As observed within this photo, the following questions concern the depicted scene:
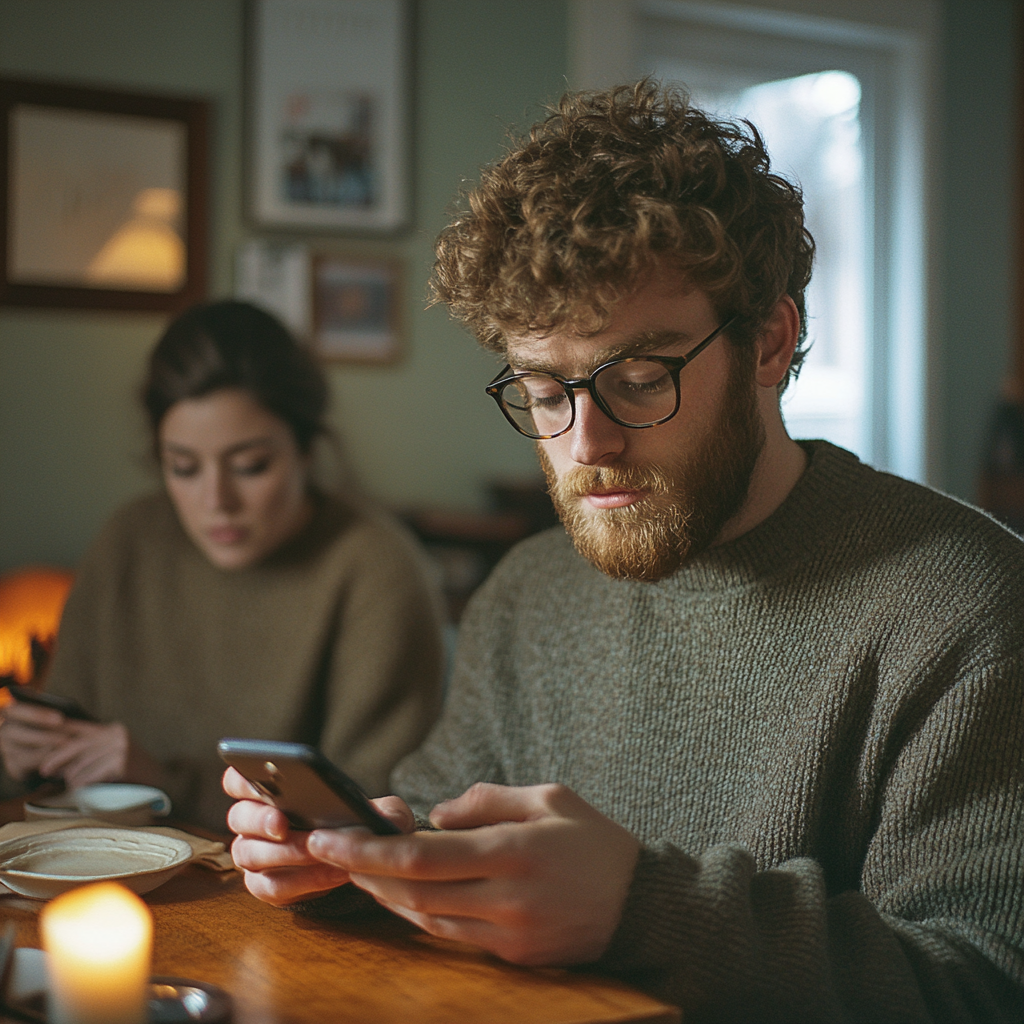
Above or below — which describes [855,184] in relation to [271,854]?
above

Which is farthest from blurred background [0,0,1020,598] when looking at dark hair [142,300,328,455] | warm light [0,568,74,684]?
dark hair [142,300,328,455]

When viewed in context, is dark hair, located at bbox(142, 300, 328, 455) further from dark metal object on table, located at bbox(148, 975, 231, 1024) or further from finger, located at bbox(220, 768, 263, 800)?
dark metal object on table, located at bbox(148, 975, 231, 1024)

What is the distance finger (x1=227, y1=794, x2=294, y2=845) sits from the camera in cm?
92

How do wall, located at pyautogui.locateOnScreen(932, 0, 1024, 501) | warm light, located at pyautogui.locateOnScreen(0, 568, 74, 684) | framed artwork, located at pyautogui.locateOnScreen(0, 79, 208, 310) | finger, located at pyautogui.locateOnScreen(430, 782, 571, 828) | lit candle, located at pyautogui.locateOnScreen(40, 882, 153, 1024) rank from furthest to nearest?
wall, located at pyautogui.locateOnScreen(932, 0, 1024, 501) < framed artwork, located at pyautogui.locateOnScreen(0, 79, 208, 310) < warm light, located at pyautogui.locateOnScreen(0, 568, 74, 684) < finger, located at pyautogui.locateOnScreen(430, 782, 571, 828) < lit candle, located at pyautogui.locateOnScreen(40, 882, 153, 1024)

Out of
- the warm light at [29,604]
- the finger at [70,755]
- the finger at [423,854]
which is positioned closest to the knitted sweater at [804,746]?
the finger at [423,854]

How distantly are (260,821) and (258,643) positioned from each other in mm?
1188

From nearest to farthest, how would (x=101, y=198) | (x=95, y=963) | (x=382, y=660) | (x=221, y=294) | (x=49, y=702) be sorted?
1. (x=95, y=963)
2. (x=49, y=702)
3. (x=382, y=660)
4. (x=101, y=198)
5. (x=221, y=294)

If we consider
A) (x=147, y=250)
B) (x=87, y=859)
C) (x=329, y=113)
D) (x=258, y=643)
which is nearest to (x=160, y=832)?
(x=87, y=859)

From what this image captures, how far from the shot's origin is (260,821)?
937mm

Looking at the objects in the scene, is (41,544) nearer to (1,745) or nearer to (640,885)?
(1,745)

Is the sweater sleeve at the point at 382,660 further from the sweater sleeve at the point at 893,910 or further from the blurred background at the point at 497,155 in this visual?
the sweater sleeve at the point at 893,910

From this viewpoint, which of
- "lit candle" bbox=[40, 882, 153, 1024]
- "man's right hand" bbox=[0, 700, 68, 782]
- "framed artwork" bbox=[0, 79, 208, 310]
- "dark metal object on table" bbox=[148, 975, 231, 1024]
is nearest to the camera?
"lit candle" bbox=[40, 882, 153, 1024]

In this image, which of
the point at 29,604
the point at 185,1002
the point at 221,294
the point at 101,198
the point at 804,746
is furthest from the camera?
the point at 221,294

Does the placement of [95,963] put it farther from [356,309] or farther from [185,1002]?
[356,309]
